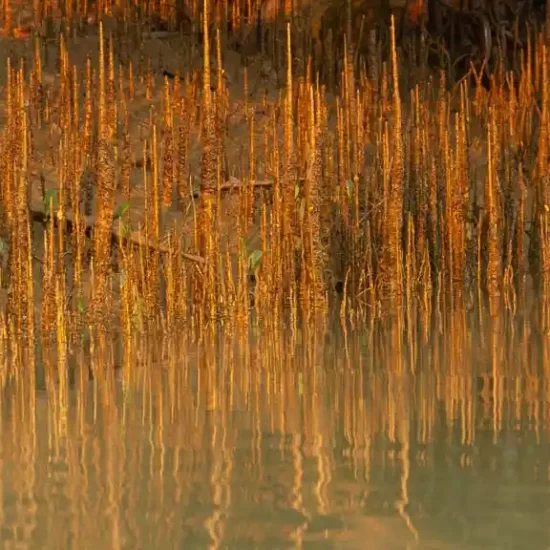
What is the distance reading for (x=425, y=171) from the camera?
17.7 feet

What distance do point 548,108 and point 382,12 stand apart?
2084 mm

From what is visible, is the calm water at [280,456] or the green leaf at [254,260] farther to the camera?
the green leaf at [254,260]

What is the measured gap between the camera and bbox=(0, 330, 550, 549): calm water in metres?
2.11

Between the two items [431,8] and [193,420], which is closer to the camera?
[193,420]

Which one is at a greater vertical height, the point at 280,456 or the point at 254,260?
the point at 254,260

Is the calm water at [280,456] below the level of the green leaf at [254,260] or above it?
below

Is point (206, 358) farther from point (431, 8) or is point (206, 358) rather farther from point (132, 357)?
point (431, 8)

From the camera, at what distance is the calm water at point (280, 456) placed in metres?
2.11

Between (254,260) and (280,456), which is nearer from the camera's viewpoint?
(280,456)

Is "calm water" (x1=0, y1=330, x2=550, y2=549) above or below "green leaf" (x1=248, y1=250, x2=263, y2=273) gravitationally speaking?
below

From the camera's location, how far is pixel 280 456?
2.56 metres

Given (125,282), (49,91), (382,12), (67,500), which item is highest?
(382,12)

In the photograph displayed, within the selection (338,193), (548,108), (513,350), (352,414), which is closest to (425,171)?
(338,193)

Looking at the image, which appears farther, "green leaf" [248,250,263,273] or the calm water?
"green leaf" [248,250,263,273]
